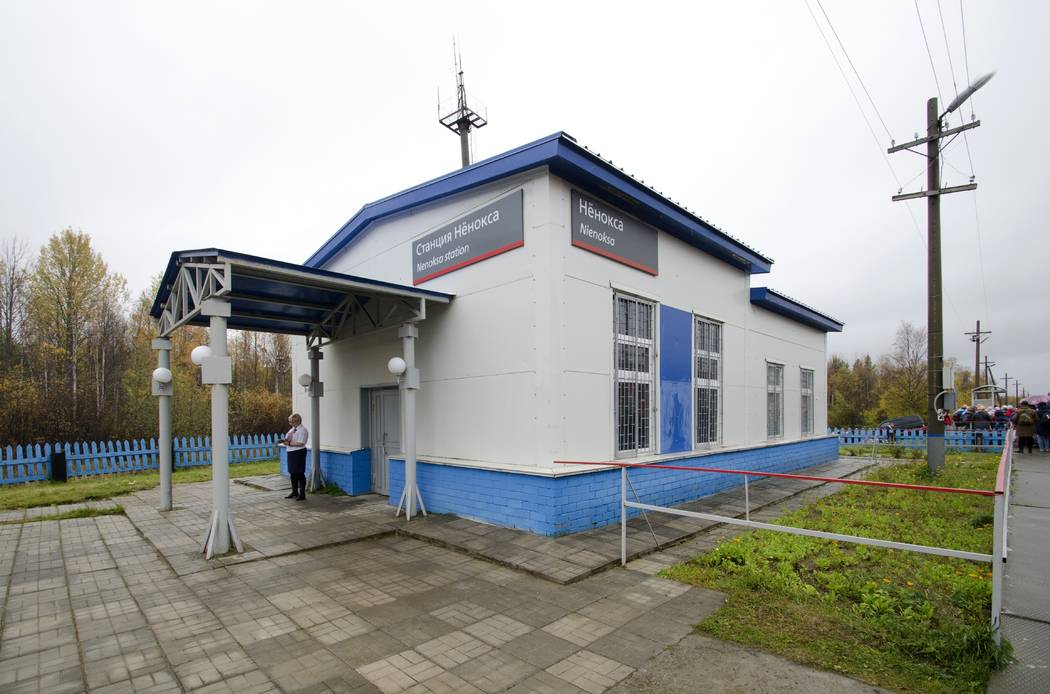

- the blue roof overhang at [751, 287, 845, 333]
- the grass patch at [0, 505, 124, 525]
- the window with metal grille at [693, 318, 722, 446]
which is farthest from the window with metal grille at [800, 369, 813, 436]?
the grass patch at [0, 505, 124, 525]

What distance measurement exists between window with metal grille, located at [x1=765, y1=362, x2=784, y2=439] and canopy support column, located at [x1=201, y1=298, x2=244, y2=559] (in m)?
12.2

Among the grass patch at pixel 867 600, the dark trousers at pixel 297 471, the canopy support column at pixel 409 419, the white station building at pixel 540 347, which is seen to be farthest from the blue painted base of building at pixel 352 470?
the grass patch at pixel 867 600

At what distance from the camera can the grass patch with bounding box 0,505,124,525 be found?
345 inches

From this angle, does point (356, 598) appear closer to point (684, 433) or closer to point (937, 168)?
point (684, 433)

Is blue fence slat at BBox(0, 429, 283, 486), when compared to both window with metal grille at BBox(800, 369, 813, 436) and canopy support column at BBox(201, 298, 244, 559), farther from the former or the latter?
window with metal grille at BBox(800, 369, 813, 436)

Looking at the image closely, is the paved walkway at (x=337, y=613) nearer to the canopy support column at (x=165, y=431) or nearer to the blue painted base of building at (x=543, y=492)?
the blue painted base of building at (x=543, y=492)

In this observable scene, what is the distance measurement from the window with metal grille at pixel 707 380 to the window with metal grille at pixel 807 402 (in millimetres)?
6671

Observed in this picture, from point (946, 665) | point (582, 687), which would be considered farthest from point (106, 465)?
point (946, 665)

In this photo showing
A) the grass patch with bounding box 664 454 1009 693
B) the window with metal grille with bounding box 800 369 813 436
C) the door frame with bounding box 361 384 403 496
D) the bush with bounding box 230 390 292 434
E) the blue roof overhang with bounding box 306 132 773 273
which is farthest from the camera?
the bush with bounding box 230 390 292 434

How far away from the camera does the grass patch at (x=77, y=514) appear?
8772 mm

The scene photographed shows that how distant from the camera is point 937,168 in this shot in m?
12.2

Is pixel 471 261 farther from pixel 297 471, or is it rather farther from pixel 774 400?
pixel 774 400

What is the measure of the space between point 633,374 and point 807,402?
10717mm

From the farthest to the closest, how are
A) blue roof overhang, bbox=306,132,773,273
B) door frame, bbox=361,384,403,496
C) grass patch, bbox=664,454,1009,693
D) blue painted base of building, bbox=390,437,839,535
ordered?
door frame, bbox=361,384,403,496, blue roof overhang, bbox=306,132,773,273, blue painted base of building, bbox=390,437,839,535, grass patch, bbox=664,454,1009,693
